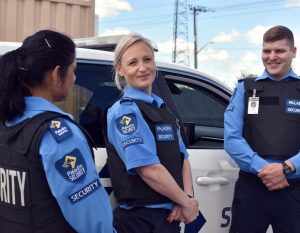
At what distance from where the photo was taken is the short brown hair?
8.82 ft

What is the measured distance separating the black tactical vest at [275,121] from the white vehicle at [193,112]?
288 mm

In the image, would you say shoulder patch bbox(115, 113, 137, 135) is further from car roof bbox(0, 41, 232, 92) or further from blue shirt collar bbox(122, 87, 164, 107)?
car roof bbox(0, 41, 232, 92)

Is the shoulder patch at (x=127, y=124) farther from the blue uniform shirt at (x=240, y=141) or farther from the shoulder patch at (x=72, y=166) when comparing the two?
the blue uniform shirt at (x=240, y=141)

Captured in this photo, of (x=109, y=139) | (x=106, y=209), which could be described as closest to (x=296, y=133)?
(x=109, y=139)

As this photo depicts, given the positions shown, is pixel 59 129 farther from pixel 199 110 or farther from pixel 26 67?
pixel 199 110

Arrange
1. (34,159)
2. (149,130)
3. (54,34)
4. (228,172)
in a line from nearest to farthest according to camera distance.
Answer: (34,159) < (54,34) < (149,130) < (228,172)

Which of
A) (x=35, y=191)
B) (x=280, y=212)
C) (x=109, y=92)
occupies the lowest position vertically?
(x=280, y=212)

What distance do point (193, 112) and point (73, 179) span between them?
1.86 m

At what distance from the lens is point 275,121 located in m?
2.59

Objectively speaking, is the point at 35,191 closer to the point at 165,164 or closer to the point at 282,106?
the point at 165,164

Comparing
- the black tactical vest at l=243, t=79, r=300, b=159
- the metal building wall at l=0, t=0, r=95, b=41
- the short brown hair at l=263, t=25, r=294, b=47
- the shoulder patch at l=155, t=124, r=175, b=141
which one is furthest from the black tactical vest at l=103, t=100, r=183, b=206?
the metal building wall at l=0, t=0, r=95, b=41

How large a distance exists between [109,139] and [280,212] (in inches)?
43.3

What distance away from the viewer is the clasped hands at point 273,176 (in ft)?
8.16

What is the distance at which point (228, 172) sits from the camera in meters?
2.79
